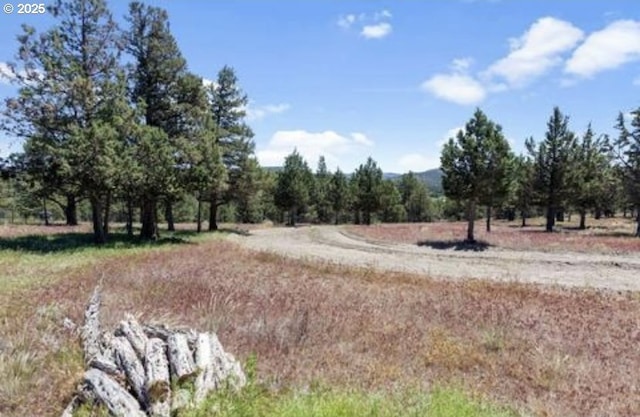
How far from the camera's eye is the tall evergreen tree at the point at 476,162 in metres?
36.7

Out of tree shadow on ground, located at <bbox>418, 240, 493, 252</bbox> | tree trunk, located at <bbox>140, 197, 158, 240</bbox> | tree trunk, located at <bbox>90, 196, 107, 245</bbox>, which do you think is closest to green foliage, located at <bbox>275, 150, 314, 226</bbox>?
tree shadow on ground, located at <bbox>418, 240, 493, 252</bbox>

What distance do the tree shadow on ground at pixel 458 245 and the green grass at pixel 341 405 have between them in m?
28.5

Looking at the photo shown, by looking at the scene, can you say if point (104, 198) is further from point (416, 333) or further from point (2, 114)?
point (416, 333)

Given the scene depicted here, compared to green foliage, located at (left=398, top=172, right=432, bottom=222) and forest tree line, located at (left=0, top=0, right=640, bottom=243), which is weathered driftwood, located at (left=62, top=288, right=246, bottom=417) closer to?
forest tree line, located at (left=0, top=0, right=640, bottom=243)

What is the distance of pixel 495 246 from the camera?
115ft

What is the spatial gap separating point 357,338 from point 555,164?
52.4m

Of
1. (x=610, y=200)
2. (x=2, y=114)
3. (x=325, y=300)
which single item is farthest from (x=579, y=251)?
(x=610, y=200)

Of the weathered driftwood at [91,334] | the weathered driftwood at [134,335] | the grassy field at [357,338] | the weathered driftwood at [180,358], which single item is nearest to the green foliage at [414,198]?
the grassy field at [357,338]

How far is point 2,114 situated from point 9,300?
1850 centimetres

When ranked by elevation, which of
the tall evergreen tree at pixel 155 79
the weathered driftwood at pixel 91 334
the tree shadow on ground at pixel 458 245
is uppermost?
the tall evergreen tree at pixel 155 79

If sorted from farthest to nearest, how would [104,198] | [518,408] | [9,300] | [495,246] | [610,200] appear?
[610,200], [495,246], [104,198], [9,300], [518,408]

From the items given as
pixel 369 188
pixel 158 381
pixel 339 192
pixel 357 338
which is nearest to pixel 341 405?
pixel 158 381

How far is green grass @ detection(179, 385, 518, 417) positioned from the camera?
17.9ft

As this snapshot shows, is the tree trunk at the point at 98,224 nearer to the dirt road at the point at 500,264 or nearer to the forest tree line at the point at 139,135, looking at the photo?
the forest tree line at the point at 139,135
